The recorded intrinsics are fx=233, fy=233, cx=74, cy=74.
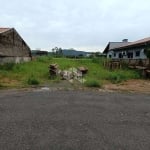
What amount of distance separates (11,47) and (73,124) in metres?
20.1

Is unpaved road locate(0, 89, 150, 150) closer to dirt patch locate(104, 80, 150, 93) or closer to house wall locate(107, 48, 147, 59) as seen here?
dirt patch locate(104, 80, 150, 93)

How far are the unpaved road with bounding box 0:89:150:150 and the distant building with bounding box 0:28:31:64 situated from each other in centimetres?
1420

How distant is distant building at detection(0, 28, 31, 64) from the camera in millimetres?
21172

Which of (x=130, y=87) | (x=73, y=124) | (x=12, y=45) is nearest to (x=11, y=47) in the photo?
(x=12, y=45)

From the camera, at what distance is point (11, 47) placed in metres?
23.9

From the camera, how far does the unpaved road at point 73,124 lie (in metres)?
4.12

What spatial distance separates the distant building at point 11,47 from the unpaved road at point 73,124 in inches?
559

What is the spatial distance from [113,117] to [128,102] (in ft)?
7.25

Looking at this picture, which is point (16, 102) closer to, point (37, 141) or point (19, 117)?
point (19, 117)

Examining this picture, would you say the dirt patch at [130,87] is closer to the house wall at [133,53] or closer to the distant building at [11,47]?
the house wall at [133,53]

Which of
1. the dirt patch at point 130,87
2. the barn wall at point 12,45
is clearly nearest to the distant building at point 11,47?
the barn wall at point 12,45

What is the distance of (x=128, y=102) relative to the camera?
795 centimetres

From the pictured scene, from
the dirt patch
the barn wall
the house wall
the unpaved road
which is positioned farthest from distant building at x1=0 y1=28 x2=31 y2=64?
the unpaved road

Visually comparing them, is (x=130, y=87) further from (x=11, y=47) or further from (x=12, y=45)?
(x=12, y=45)
